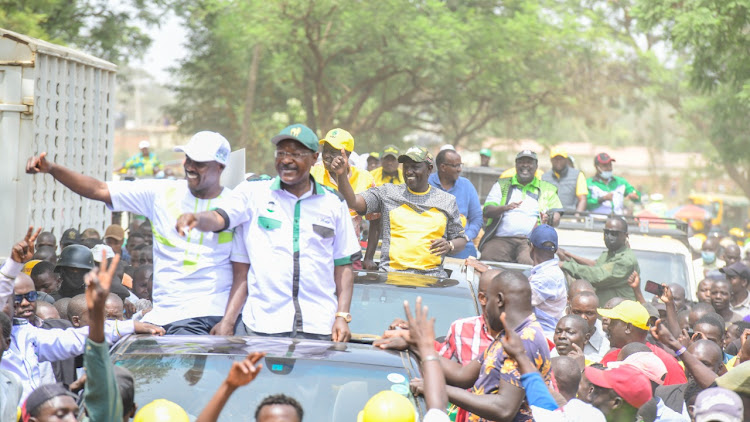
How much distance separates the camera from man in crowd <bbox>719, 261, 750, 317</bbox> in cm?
1024

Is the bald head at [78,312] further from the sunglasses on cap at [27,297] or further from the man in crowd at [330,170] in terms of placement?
the man in crowd at [330,170]

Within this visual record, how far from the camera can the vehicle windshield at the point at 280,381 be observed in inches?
169

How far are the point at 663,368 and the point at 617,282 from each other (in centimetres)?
288

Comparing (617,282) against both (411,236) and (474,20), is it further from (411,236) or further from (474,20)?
(474,20)

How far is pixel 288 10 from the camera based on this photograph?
22.7 m

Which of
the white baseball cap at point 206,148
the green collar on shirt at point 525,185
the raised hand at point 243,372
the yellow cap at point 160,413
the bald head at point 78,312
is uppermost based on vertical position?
the white baseball cap at point 206,148

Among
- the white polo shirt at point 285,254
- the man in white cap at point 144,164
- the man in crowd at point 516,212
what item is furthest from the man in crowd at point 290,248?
the man in white cap at point 144,164

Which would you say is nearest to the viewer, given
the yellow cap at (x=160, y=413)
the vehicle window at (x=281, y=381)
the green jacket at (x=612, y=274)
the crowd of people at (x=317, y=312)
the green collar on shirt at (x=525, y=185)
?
the yellow cap at (x=160, y=413)

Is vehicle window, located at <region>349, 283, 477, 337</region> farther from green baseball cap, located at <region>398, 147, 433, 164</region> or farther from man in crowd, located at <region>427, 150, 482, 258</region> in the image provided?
man in crowd, located at <region>427, 150, 482, 258</region>

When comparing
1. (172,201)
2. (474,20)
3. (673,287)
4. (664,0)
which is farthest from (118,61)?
(172,201)

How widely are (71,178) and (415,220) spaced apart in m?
2.90

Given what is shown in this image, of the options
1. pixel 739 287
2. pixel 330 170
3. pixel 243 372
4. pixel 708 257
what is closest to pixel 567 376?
pixel 330 170

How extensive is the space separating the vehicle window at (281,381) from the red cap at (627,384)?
1.42 m

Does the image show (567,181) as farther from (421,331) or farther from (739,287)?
(421,331)
